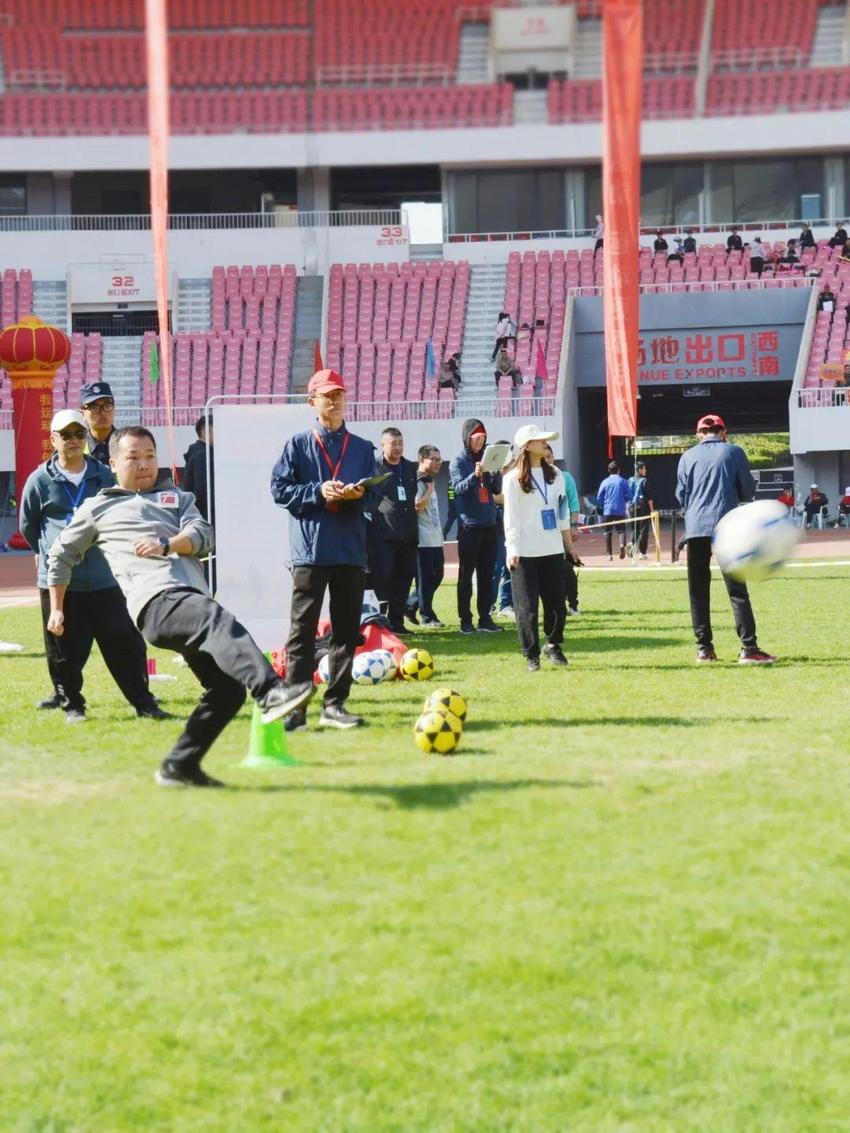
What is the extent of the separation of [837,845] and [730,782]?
1.15 m

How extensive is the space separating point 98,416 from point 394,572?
5.04 meters

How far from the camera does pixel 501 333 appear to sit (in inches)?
1737

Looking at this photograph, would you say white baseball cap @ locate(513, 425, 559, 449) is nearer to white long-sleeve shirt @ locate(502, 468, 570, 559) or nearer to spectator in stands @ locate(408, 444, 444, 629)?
white long-sleeve shirt @ locate(502, 468, 570, 559)

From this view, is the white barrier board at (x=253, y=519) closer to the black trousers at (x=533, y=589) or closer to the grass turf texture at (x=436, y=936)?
the black trousers at (x=533, y=589)

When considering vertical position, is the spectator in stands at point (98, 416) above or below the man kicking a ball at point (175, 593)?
above

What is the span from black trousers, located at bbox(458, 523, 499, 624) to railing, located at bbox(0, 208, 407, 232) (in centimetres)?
3376

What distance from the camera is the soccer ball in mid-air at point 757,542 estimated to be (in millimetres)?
10766

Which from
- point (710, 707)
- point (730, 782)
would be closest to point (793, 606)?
point (710, 707)

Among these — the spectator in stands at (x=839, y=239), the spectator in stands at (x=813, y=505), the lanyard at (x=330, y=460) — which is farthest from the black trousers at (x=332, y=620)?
the spectator in stands at (x=839, y=239)

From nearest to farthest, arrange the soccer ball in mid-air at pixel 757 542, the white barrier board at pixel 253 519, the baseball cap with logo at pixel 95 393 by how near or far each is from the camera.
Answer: the baseball cap with logo at pixel 95 393 → the soccer ball in mid-air at pixel 757 542 → the white barrier board at pixel 253 519

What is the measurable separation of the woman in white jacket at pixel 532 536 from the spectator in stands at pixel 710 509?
3.34 ft

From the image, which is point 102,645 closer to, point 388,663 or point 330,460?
point 330,460

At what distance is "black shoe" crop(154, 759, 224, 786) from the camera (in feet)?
23.2

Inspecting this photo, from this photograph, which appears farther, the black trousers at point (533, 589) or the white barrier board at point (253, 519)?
the black trousers at point (533, 589)
